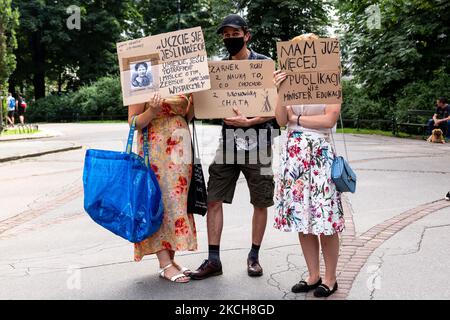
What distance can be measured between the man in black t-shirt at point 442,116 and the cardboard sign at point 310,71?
50.5 feet

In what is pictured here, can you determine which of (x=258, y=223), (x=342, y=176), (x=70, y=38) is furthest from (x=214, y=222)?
(x=70, y=38)

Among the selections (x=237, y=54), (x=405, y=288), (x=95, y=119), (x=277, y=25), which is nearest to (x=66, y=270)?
(x=237, y=54)

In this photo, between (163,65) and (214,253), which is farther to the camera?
(214,253)

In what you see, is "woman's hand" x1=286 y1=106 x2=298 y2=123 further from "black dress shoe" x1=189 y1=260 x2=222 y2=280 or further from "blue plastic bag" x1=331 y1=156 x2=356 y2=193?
"black dress shoe" x1=189 y1=260 x2=222 y2=280

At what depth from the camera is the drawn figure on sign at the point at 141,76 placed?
15.1ft

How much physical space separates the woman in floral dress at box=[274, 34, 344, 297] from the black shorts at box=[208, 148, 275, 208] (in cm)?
47

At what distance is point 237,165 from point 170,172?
0.58 m

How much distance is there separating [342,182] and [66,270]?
256cm

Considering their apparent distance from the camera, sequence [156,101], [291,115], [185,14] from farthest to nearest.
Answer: [185,14] < [156,101] < [291,115]

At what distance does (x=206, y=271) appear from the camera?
480 cm

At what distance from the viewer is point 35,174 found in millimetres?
12359

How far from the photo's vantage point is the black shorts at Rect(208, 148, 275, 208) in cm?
485

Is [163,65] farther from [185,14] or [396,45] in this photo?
[185,14]

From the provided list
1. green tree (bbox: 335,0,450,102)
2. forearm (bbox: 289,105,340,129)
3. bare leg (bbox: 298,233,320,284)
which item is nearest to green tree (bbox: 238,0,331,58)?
green tree (bbox: 335,0,450,102)
